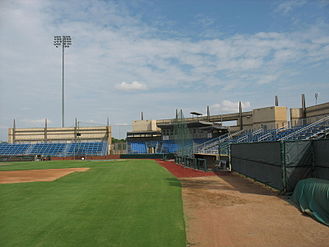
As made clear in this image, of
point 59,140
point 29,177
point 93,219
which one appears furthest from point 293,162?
point 59,140

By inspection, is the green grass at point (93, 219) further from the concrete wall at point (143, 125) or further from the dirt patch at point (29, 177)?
the concrete wall at point (143, 125)

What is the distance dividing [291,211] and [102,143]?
209 feet

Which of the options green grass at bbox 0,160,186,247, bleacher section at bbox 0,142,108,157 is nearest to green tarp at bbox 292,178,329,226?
green grass at bbox 0,160,186,247

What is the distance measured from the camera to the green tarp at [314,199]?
28.6 ft

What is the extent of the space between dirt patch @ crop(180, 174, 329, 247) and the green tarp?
0.96 ft

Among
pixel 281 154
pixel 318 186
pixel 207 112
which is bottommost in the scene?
pixel 318 186

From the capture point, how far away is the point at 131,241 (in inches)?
279

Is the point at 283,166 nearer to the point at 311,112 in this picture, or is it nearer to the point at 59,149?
the point at 311,112

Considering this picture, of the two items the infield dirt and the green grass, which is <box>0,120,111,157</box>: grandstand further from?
the infield dirt

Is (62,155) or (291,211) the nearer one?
(291,211)

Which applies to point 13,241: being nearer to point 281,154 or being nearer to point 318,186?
point 318,186

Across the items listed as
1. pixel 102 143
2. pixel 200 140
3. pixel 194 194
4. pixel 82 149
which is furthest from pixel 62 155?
pixel 194 194

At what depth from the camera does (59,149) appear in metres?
67.4

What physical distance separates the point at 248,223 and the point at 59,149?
215 feet
